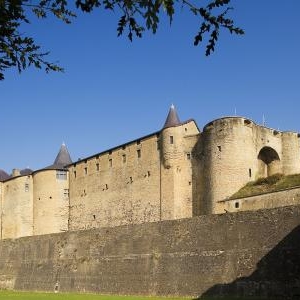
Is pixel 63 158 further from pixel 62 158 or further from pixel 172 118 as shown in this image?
pixel 172 118

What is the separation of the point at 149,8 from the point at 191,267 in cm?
1805

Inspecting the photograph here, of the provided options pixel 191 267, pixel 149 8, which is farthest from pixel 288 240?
pixel 149 8

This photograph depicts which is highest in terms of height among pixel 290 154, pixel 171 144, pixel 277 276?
pixel 171 144

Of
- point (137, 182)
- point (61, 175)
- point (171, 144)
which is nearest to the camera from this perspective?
point (171, 144)

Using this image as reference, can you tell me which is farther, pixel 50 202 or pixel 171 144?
pixel 50 202

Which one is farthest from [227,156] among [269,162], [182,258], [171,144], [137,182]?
[182,258]

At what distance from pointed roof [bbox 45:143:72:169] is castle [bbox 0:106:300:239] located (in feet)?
1.61

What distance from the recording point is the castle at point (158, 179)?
112 ft

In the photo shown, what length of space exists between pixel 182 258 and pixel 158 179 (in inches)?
658

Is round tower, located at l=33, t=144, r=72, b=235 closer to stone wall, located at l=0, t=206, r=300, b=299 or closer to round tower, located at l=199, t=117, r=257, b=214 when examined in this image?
stone wall, located at l=0, t=206, r=300, b=299

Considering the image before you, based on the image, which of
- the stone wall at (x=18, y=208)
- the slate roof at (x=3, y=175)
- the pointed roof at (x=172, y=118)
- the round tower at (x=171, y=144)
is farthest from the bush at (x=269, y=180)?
the slate roof at (x=3, y=175)

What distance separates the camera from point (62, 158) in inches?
2068

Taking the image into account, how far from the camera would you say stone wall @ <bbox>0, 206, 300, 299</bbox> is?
18.6m

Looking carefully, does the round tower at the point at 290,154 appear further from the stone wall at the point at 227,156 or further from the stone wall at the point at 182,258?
the stone wall at the point at 182,258
